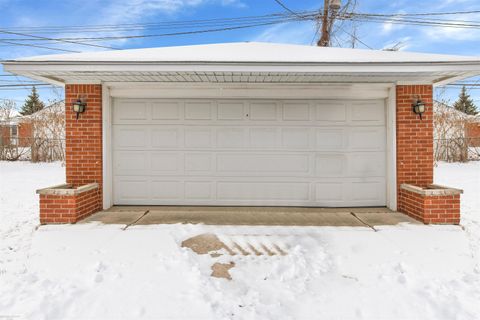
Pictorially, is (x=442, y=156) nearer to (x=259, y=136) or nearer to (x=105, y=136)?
(x=259, y=136)

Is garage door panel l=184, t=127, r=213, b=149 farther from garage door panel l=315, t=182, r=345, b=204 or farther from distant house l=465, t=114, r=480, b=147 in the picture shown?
distant house l=465, t=114, r=480, b=147

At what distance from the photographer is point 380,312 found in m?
2.89

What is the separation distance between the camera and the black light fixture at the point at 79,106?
6086 millimetres

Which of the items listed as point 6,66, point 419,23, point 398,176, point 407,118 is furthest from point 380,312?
point 419,23

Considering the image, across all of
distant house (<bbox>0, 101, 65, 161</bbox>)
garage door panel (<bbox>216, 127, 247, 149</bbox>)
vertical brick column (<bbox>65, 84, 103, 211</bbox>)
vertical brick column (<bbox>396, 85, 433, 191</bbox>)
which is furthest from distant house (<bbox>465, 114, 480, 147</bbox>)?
distant house (<bbox>0, 101, 65, 161</bbox>)

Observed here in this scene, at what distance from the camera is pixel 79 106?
6.11 metres

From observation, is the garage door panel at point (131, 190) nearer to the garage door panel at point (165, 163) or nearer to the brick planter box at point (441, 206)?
the garage door panel at point (165, 163)

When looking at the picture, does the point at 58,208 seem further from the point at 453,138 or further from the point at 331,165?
the point at 453,138

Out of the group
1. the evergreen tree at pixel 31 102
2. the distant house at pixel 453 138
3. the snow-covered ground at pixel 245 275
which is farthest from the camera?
the evergreen tree at pixel 31 102

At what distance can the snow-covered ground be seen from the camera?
9.52 ft

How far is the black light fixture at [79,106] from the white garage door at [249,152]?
0.59m

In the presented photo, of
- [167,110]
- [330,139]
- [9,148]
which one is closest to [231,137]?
[167,110]

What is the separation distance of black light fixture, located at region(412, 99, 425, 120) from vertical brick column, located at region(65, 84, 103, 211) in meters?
6.26

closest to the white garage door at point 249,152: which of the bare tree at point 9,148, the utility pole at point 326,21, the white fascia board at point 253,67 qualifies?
the white fascia board at point 253,67
